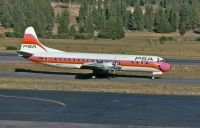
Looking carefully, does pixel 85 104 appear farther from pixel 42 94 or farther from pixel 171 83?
pixel 171 83

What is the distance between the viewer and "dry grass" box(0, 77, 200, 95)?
148 feet

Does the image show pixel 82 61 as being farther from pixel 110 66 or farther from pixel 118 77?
pixel 118 77

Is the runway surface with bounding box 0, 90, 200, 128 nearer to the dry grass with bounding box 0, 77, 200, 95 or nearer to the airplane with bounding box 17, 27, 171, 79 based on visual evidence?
the dry grass with bounding box 0, 77, 200, 95

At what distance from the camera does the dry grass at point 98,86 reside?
45156mm

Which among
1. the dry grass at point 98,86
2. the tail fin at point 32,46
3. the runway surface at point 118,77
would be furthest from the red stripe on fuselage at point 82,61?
the dry grass at point 98,86

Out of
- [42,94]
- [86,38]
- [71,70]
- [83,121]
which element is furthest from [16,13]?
[83,121]

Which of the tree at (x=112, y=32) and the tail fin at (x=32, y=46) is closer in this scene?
the tail fin at (x=32, y=46)

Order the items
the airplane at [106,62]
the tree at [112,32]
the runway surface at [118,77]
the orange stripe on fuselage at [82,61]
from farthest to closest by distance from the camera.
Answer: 1. the tree at [112,32]
2. the orange stripe on fuselage at [82,61]
3. the airplane at [106,62]
4. the runway surface at [118,77]

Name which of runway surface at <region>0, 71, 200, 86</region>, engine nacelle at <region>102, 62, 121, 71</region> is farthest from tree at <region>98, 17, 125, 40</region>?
engine nacelle at <region>102, 62, 121, 71</region>

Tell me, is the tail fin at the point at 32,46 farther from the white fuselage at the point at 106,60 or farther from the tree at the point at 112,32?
the tree at the point at 112,32

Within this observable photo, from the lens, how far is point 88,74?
61.2 meters

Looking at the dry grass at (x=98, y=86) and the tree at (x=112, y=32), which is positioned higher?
the tree at (x=112, y=32)

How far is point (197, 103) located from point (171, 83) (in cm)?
1487

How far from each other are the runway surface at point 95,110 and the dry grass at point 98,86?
2.79 m
